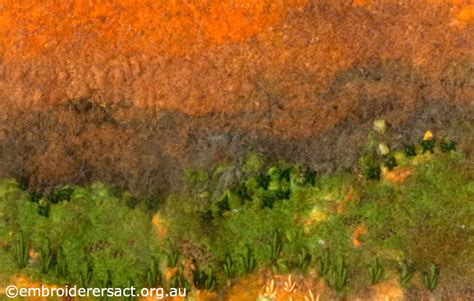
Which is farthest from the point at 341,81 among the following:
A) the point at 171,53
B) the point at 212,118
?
the point at 171,53

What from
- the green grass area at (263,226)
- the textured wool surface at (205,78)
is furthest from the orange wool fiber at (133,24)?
the green grass area at (263,226)

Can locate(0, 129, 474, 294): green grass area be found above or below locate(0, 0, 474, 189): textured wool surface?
below

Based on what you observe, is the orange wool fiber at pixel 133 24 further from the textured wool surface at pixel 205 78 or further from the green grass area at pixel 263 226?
the green grass area at pixel 263 226

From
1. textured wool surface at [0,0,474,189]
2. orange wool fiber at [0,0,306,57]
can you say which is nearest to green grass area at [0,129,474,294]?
textured wool surface at [0,0,474,189]

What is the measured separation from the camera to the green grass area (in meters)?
6.05

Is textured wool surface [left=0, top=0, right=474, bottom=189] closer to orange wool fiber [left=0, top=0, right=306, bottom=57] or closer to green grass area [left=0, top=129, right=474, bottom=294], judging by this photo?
orange wool fiber [left=0, top=0, right=306, bottom=57]

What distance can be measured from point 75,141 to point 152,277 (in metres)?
1.69

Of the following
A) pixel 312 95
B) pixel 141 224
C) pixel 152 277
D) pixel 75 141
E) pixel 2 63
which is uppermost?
pixel 2 63

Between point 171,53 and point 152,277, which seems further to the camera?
point 171,53

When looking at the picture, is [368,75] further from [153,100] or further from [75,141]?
[75,141]

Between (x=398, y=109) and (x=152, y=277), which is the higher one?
(x=398, y=109)

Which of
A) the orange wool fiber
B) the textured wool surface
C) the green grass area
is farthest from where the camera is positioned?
the orange wool fiber

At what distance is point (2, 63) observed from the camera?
21.5 ft

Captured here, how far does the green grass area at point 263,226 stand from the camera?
6051 millimetres
